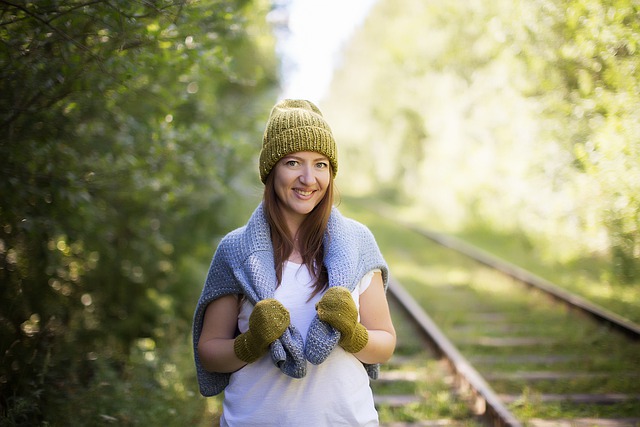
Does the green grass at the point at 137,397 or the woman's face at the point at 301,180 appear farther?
the green grass at the point at 137,397

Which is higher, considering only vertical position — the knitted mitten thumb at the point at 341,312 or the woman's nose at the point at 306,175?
the woman's nose at the point at 306,175

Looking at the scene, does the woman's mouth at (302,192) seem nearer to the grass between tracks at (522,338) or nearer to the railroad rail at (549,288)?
the grass between tracks at (522,338)

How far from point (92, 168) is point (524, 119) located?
8.14m

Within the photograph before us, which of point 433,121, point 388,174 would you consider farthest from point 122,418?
point 388,174

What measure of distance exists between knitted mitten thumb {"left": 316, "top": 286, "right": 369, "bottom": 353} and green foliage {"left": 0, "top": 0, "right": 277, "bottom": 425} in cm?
193

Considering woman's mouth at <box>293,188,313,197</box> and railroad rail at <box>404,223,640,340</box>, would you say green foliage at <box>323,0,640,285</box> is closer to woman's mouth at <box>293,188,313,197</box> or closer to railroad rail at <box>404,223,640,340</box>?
railroad rail at <box>404,223,640,340</box>

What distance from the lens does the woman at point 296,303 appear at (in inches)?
85.2

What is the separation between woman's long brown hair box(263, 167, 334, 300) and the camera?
8.01 feet

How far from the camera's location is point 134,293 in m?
7.68

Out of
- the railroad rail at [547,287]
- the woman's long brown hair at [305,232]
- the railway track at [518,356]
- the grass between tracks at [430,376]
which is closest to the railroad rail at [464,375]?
the railway track at [518,356]

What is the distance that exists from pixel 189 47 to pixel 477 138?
13.4 metres

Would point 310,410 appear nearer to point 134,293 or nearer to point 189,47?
point 189,47

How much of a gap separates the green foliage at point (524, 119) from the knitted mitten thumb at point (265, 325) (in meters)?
3.80

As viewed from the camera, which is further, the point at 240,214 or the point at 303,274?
the point at 240,214
